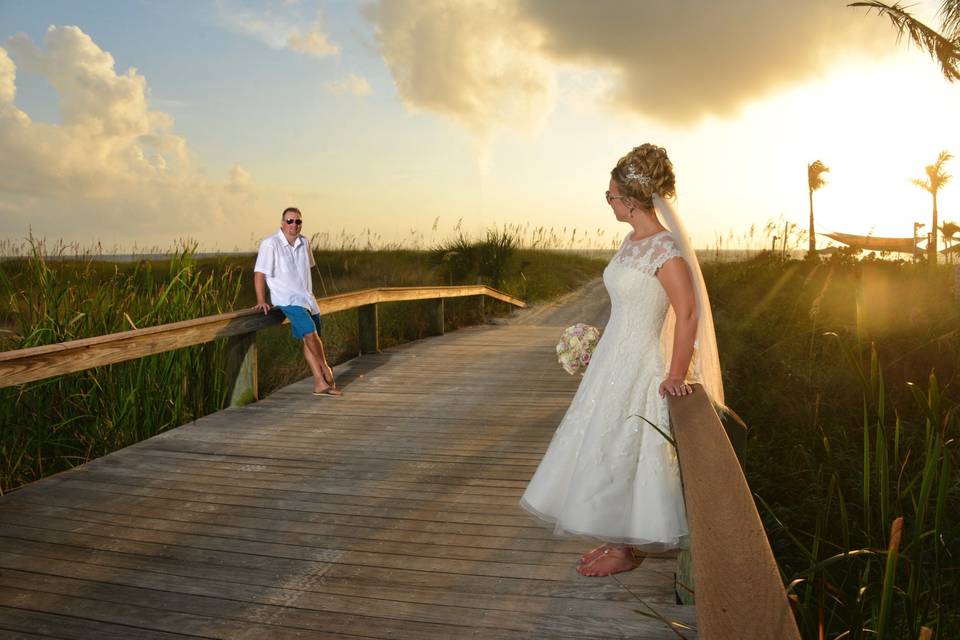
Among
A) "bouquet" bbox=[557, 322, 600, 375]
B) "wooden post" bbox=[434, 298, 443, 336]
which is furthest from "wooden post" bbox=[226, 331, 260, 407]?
→ "wooden post" bbox=[434, 298, 443, 336]

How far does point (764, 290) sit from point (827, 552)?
1121cm

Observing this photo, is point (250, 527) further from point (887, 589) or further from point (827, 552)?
point (827, 552)

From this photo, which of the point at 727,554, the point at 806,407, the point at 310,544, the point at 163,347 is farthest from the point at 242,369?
the point at 727,554

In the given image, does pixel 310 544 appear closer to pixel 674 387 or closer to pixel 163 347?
pixel 674 387

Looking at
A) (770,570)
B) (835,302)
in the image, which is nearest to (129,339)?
(770,570)

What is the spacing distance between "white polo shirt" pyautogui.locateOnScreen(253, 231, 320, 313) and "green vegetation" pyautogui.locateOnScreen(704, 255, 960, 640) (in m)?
3.82

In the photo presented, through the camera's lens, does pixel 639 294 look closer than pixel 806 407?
Yes

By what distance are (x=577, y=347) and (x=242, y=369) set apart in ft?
12.5

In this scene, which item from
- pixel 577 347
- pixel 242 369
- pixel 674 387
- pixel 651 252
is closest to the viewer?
pixel 674 387

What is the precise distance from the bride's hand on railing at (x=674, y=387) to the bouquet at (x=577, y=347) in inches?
22.2

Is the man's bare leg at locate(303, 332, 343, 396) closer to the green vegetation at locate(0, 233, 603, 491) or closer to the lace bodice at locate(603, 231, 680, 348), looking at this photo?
the green vegetation at locate(0, 233, 603, 491)

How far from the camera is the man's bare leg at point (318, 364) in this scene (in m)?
6.55

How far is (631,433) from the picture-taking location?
9.71 feet

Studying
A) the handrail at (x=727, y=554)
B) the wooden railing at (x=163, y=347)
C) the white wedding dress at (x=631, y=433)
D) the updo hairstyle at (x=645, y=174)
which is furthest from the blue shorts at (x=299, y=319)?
the handrail at (x=727, y=554)
